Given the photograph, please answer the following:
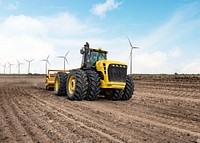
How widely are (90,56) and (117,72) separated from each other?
1.89 meters

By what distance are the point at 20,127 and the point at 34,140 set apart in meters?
1.31

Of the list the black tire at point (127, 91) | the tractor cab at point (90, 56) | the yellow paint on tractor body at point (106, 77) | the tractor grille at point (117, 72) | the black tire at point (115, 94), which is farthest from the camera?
the tractor cab at point (90, 56)

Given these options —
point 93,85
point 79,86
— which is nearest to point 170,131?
point 93,85

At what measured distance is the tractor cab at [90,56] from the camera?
539 inches

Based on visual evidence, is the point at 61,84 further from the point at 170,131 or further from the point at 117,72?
the point at 170,131

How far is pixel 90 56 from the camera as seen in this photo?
13.7 m

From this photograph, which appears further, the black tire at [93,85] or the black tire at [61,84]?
the black tire at [61,84]

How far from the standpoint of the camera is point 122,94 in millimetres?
13461

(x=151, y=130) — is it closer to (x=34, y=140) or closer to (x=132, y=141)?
(x=132, y=141)

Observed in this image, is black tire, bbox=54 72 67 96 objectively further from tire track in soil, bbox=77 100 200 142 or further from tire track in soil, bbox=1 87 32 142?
tire track in soil, bbox=77 100 200 142

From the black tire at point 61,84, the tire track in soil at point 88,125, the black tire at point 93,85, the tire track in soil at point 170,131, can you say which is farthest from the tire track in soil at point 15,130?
the black tire at point 61,84

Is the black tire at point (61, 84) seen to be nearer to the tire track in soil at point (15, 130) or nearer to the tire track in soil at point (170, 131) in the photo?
the tire track in soil at point (15, 130)

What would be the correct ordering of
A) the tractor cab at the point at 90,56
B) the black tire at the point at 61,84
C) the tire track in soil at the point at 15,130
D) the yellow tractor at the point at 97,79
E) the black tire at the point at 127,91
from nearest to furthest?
the tire track in soil at the point at 15,130 < the yellow tractor at the point at 97,79 < the black tire at the point at 127,91 < the tractor cab at the point at 90,56 < the black tire at the point at 61,84

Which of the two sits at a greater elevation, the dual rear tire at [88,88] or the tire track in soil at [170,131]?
the dual rear tire at [88,88]
